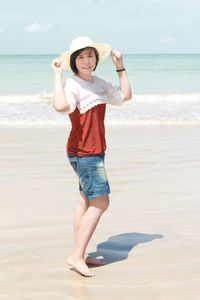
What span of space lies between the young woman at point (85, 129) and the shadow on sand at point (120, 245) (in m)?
0.35

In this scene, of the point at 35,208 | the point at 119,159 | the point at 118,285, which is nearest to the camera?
the point at 118,285

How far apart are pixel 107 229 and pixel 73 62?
4.86 feet

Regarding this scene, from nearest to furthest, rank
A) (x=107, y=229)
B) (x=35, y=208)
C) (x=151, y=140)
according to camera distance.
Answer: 1. (x=107, y=229)
2. (x=35, y=208)
3. (x=151, y=140)

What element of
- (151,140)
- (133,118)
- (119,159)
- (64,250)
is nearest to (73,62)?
(64,250)

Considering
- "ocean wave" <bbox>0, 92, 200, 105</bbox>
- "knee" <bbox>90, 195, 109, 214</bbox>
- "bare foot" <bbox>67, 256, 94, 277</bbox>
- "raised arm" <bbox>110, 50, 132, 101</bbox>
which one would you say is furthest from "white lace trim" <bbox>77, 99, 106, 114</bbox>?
"ocean wave" <bbox>0, 92, 200, 105</bbox>

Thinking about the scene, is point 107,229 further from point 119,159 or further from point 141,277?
point 119,159

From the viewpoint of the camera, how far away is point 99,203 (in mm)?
3102

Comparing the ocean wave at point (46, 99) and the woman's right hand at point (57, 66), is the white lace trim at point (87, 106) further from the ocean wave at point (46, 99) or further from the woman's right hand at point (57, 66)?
the ocean wave at point (46, 99)

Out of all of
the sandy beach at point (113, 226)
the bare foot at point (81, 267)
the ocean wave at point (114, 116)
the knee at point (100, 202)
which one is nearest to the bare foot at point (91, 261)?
the sandy beach at point (113, 226)

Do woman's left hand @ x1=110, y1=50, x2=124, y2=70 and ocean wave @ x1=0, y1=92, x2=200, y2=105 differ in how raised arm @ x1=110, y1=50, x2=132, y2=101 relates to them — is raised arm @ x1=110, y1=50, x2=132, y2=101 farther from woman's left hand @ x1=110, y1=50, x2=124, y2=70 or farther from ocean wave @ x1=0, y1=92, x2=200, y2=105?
ocean wave @ x1=0, y1=92, x2=200, y2=105

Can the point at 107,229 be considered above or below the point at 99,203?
below

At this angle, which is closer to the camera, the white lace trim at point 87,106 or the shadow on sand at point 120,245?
the white lace trim at point 87,106

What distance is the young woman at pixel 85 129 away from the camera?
303cm

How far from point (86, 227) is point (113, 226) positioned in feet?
3.15
